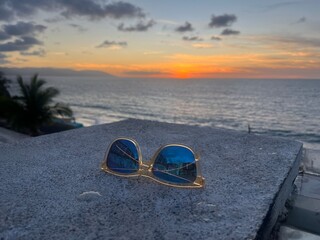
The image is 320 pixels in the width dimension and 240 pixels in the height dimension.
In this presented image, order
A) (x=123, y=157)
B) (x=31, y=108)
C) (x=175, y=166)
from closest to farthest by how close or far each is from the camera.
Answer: (x=175, y=166), (x=123, y=157), (x=31, y=108)

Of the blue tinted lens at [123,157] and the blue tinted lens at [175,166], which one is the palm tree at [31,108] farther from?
the blue tinted lens at [175,166]

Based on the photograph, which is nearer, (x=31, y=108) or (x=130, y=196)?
(x=130, y=196)

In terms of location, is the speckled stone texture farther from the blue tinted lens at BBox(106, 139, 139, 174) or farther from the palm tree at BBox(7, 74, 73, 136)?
the palm tree at BBox(7, 74, 73, 136)

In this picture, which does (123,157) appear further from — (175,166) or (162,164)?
(175,166)

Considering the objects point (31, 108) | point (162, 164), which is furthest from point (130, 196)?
point (31, 108)

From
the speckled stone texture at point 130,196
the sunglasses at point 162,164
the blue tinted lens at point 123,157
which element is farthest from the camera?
the blue tinted lens at point 123,157

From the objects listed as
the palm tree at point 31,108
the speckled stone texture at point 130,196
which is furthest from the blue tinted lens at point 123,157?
the palm tree at point 31,108
